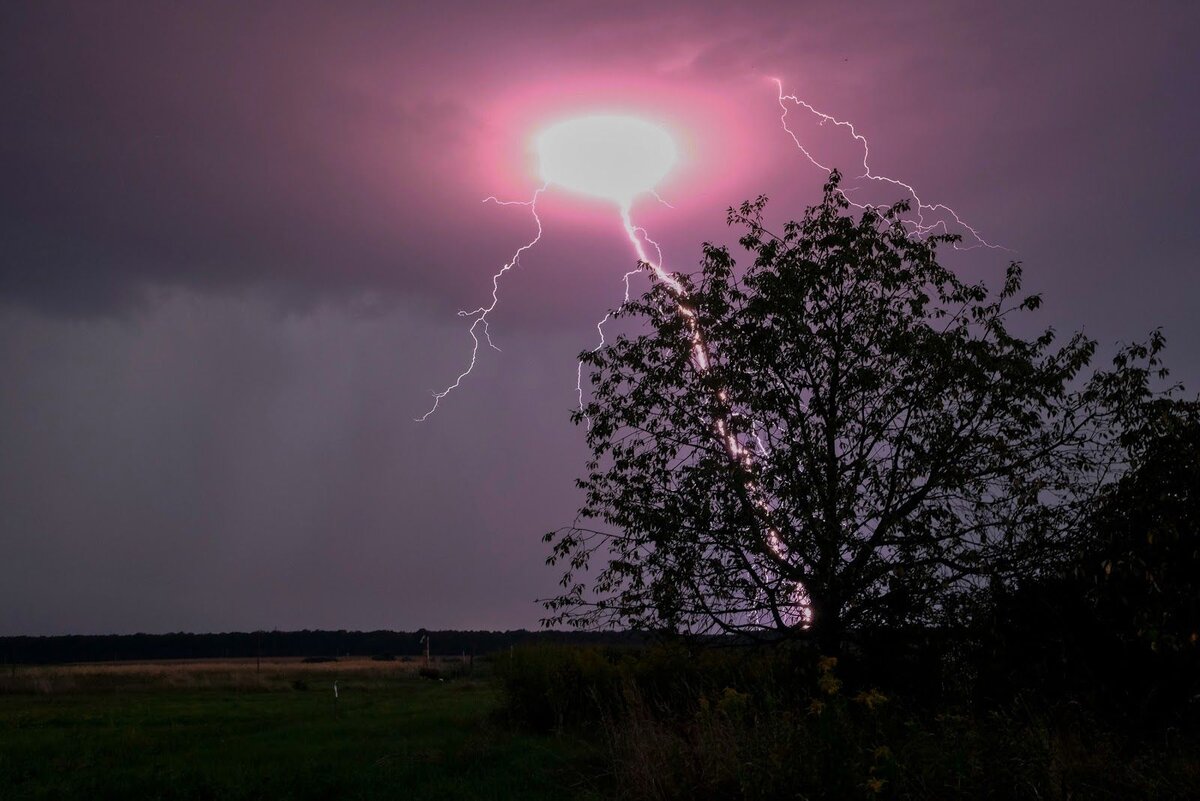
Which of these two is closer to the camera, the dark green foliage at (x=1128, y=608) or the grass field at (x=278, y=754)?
the dark green foliage at (x=1128, y=608)

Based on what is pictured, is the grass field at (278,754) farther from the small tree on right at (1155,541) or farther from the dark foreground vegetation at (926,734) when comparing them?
the small tree on right at (1155,541)

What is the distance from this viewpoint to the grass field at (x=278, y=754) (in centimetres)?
1303

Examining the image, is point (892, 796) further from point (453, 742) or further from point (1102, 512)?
point (453, 742)

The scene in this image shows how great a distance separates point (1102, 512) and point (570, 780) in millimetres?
7369

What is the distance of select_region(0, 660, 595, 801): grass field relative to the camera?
42.8 ft

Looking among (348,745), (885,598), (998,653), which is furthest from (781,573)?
(348,745)

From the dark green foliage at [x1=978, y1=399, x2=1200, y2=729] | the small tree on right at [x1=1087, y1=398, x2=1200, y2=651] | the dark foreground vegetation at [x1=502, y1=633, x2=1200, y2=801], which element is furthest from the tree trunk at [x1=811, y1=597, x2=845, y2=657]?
the small tree on right at [x1=1087, y1=398, x2=1200, y2=651]

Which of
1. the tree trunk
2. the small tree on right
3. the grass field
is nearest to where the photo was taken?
the small tree on right

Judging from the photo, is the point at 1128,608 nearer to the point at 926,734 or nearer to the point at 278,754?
the point at 926,734

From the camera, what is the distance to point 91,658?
178 meters

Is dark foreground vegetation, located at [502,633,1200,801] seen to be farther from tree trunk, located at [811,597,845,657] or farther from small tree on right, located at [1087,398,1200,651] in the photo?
small tree on right, located at [1087,398,1200,651]

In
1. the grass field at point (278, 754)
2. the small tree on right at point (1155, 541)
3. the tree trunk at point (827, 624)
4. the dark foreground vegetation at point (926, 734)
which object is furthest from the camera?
the tree trunk at point (827, 624)

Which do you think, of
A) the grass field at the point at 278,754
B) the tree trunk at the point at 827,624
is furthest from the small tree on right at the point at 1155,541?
the grass field at the point at 278,754

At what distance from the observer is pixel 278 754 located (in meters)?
17.7
